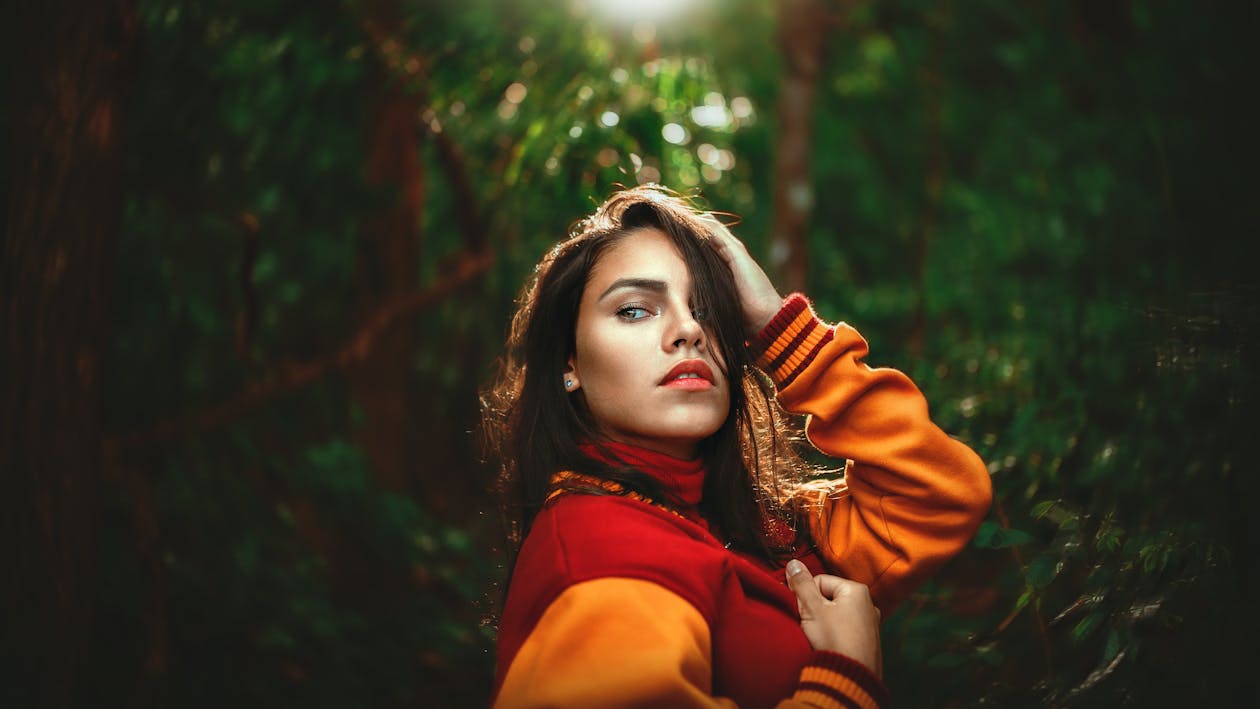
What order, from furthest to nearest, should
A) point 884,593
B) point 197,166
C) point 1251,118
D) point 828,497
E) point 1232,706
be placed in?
point 197,166 < point 1251,118 < point 828,497 < point 884,593 < point 1232,706

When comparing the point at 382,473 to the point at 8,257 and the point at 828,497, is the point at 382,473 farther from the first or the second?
the point at 828,497

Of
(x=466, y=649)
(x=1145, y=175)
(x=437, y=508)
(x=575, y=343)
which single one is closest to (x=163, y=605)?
(x=466, y=649)

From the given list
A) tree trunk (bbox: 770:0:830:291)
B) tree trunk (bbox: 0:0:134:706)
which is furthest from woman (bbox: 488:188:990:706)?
tree trunk (bbox: 770:0:830:291)

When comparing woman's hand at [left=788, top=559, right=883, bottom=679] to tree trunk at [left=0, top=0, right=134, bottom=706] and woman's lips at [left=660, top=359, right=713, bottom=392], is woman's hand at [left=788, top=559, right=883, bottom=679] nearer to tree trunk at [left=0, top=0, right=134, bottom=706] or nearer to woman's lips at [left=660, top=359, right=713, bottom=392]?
woman's lips at [left=660, top=359, right=713, bottom=392]


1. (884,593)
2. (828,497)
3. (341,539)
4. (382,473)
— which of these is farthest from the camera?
(382,473)

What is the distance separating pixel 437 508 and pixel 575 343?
4.94m

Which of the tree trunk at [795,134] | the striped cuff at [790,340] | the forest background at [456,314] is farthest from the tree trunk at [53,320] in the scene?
the tree trunk at [795,134]

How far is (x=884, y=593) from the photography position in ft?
7.04

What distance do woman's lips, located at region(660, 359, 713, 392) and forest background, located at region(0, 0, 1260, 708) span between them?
827mm

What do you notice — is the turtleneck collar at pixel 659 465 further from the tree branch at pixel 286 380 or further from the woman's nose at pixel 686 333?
the tree branch at pixel 286 380

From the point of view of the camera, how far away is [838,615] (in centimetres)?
189

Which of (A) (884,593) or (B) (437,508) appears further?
(B) (437,508)

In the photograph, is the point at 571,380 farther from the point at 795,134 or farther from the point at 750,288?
the point at 795,134

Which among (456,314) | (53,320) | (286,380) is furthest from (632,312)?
(456,314)
